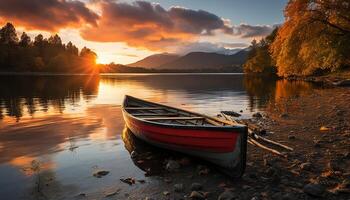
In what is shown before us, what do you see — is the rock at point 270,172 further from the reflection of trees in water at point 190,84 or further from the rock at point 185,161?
the reflection of trees in water at point 190,84

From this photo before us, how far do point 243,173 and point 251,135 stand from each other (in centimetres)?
596

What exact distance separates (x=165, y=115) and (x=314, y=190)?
1245 centimetres

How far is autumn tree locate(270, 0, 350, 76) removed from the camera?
3067 centimetres

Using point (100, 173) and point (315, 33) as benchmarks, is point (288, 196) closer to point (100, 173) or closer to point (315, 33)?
point (100, 173)

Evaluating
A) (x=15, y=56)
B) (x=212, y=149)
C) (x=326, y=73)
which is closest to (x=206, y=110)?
(x=212, y=149)

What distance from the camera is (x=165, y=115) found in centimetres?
2066

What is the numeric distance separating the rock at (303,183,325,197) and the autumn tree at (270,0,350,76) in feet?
79.3

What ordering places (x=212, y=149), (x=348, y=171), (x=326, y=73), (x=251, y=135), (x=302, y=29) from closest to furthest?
(x=348, y=171)
(x=212, y=149)
(x=251, y=135)
(x=302, y=29)
(x=326, y=73)

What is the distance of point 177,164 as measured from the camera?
1314 centimetres

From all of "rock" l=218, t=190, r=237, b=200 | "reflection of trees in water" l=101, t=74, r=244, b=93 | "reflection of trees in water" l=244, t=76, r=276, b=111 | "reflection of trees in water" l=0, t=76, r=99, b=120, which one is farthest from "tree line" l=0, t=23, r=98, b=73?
"rock" l=218, t=190, r=237, b=200

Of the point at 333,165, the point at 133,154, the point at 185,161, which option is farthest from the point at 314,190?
the point at 133,154

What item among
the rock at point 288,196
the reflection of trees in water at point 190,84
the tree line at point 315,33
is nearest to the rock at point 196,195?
the rock at point 288,196

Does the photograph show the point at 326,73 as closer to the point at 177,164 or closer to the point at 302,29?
the point at 302,29

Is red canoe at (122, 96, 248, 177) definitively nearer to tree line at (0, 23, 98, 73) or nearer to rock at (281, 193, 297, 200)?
rock at (281, 193, 297, 200)
